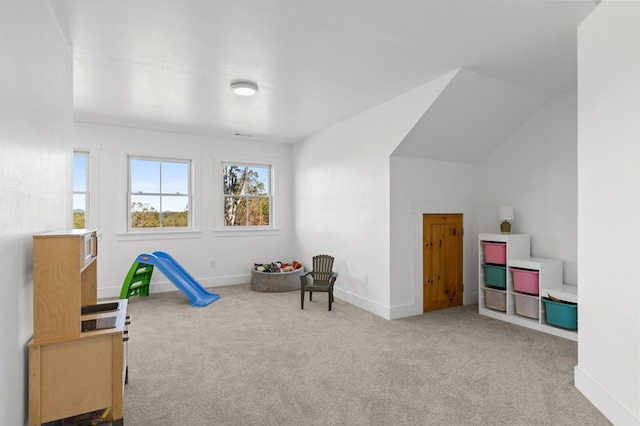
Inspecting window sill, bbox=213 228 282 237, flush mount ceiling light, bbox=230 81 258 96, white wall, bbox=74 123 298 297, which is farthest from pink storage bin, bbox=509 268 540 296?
window sill, bbox=213 228 282 237

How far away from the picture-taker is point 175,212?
591cm

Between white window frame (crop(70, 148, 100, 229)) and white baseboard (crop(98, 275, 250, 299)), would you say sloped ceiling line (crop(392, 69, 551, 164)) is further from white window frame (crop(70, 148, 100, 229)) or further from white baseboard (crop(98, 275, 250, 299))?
white window frame (crop(70, 148, 100, 229))

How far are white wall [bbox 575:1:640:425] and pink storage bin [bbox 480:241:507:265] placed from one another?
178 cm

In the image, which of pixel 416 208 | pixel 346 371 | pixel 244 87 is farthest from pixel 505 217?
pixel 244 87

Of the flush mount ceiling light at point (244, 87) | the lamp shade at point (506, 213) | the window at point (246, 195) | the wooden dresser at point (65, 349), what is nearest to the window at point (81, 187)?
the window at point (246, 195)

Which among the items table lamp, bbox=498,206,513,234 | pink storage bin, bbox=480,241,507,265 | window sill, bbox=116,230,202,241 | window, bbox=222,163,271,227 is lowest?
pink storage bin, bbox=480,241,507,265

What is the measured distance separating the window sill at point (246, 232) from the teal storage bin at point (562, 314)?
4.46 meters

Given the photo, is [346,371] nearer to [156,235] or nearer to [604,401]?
[604,401]

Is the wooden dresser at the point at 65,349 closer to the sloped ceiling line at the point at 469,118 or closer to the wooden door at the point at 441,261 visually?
the sloped ceiling line at the point at 469,118

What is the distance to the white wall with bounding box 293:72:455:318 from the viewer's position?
4242 mm

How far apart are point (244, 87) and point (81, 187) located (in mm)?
3421

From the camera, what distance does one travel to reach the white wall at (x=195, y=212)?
209 inches

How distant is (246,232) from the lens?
6383 millimetres

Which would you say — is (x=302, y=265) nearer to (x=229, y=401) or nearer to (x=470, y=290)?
(x=470, y=290)
